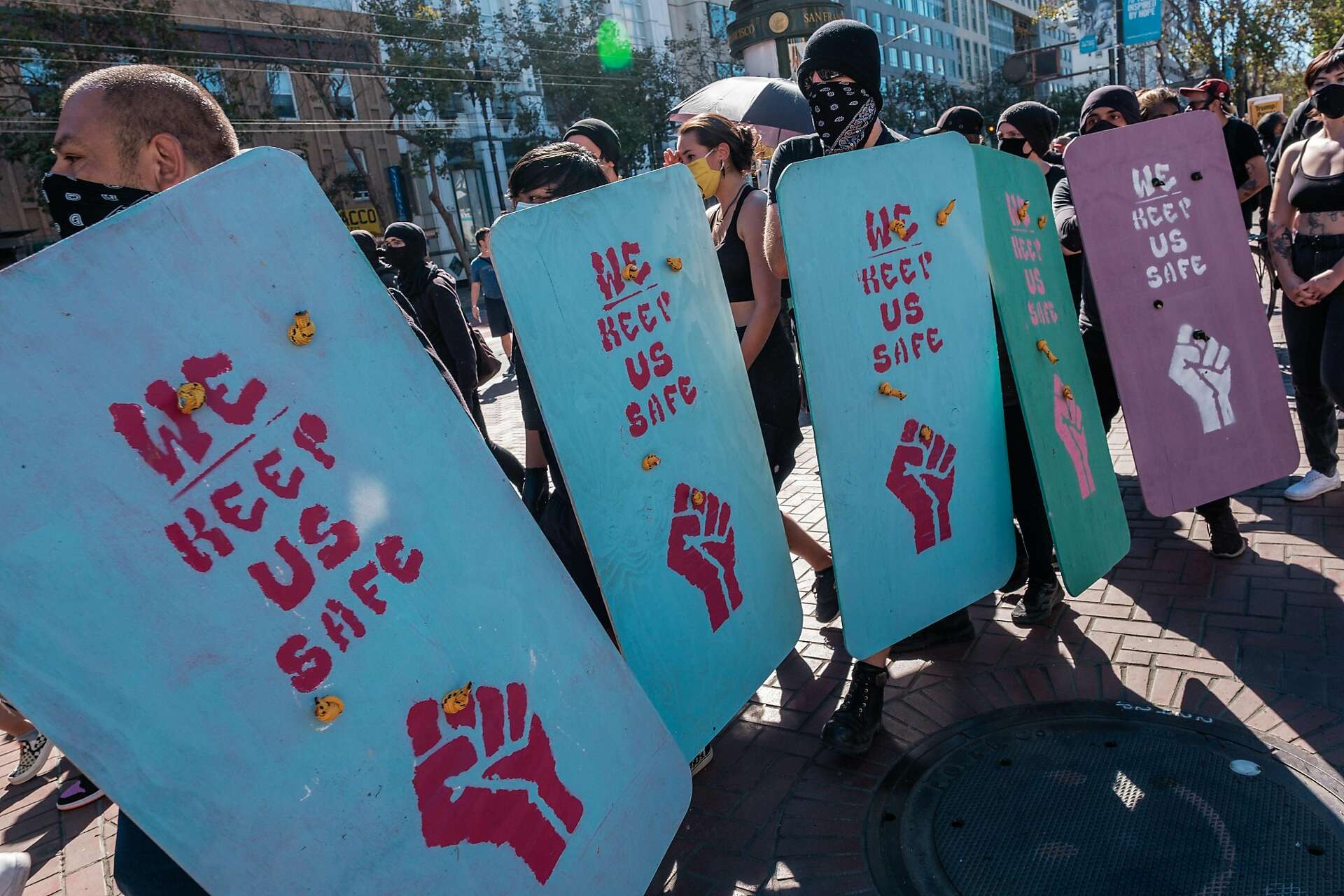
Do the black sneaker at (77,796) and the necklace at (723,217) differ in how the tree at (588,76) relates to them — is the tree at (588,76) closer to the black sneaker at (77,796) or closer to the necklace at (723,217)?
the necklace at (723,217)

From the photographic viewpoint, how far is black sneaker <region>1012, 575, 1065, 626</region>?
10.7 ft

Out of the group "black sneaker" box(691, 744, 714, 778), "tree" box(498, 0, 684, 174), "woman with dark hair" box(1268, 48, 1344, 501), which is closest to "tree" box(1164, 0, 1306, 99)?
"tree" box(498, 0, 684, 174)

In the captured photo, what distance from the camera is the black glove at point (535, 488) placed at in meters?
3.03

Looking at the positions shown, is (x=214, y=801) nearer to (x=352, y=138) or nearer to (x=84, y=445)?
(x=84, y=445)

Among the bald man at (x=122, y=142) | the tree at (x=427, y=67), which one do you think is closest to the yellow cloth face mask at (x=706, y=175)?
the bald man at (x=122, y=142)

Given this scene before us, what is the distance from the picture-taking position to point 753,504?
98.8 inches

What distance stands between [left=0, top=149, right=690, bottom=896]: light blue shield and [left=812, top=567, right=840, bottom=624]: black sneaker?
6.42 ft

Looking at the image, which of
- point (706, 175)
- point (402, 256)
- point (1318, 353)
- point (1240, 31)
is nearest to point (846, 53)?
point (706, 175)

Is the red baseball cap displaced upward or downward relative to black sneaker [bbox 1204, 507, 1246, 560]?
upward

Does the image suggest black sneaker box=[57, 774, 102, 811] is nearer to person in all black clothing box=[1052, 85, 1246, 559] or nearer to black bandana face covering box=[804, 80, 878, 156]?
black bandana face covering box=[804, 80, 878, 156]

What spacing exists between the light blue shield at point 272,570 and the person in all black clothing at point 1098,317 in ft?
9.20

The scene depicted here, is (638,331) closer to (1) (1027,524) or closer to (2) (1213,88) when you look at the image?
(1) (1027,524)

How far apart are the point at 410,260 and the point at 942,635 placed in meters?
3.19

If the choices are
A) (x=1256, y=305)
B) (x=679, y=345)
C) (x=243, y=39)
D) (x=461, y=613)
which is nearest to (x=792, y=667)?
(x=679, y=345)
